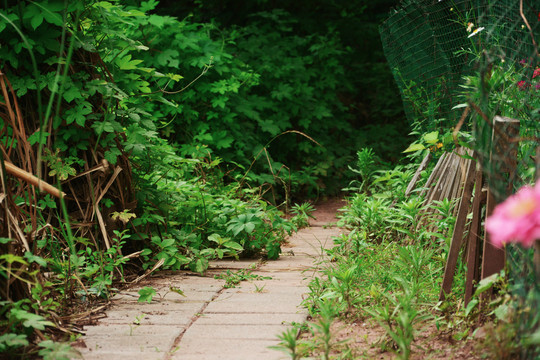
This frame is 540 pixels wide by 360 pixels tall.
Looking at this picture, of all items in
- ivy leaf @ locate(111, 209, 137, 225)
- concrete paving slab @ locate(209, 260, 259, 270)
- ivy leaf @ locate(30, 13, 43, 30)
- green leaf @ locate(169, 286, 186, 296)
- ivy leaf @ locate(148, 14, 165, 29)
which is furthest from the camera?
ivy leaf @ locate(148, 14, 165, 29)

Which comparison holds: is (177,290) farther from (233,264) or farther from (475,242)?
(475,242)

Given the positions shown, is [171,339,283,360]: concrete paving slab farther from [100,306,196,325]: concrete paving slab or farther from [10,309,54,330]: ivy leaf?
[10,309,54,330]: ivy leaf

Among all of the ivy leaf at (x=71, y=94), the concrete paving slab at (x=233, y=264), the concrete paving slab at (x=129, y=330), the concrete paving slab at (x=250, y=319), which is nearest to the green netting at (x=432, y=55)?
the concrete paving slab at (x=233, y=264)

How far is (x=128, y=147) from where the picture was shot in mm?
3635

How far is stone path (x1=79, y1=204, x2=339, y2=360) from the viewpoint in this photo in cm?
246

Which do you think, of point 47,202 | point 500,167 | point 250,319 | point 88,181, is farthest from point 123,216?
point 500,167

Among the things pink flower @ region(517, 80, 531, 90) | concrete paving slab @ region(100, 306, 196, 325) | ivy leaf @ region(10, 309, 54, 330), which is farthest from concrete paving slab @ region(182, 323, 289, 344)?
pink flower @ region(517, 80, 531, 90)

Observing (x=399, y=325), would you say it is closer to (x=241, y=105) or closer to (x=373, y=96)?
(x=241, y=105)

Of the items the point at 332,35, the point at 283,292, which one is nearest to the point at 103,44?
the point at 283,292

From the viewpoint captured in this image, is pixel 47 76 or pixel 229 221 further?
pixel 229 221

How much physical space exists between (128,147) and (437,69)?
226 cm

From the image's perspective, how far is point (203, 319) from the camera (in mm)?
2891

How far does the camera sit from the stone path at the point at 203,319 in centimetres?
246

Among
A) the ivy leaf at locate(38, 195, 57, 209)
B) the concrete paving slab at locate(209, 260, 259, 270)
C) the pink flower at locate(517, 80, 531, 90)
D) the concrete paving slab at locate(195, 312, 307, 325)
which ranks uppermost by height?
the pink flower at locate(517, 80, 531, 90)
